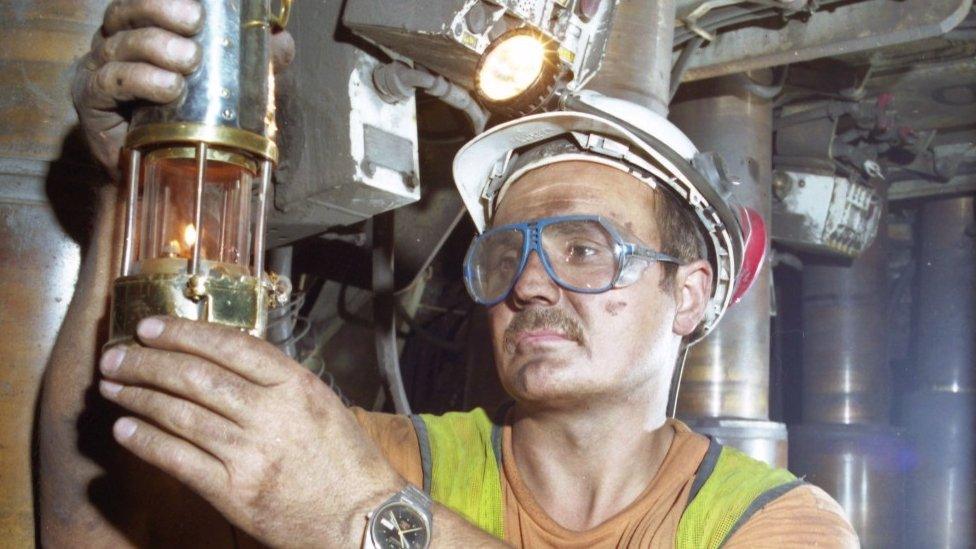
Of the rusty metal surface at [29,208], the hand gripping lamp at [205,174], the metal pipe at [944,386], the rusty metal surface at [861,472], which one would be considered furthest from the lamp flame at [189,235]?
the metal pipe at [944,386]

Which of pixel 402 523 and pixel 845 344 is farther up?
pixel 845 344

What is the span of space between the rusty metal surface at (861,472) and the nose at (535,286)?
12.3 ft

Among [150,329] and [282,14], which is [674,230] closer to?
[282,14]

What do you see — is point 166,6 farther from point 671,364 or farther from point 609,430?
point 671,364

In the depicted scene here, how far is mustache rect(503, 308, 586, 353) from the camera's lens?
1.78 m

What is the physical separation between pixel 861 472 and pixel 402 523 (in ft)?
14.4

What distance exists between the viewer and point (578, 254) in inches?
72.7

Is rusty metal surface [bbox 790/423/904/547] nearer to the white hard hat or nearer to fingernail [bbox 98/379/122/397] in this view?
the white hard hat

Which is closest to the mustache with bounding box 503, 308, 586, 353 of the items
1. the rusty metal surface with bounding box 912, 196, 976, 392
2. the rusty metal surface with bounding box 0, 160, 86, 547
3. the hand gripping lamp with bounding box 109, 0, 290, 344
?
the hand gripping lamp with bounding box 109, 0, 290, 344

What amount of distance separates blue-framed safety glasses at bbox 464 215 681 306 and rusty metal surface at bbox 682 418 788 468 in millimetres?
1762

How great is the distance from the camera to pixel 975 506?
543 cm

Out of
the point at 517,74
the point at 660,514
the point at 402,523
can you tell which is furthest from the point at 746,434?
the point at 402,523

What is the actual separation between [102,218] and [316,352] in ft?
6.48

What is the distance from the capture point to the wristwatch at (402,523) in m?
1.18
